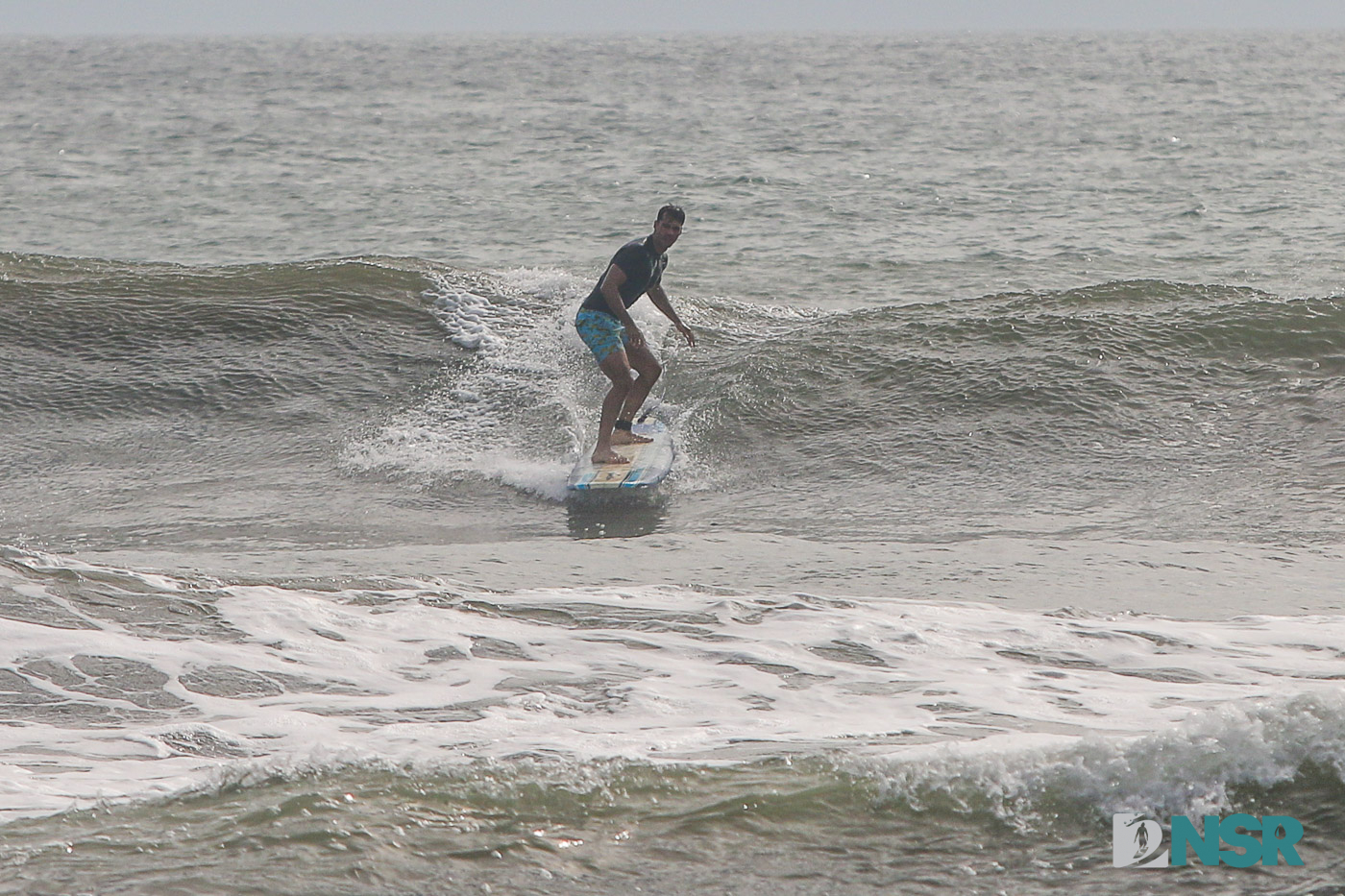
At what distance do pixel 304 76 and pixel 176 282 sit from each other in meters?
49.9

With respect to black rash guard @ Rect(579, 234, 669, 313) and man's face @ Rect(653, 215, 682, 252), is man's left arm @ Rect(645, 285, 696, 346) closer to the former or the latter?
black rash guard @ Rect(579, 234, 669, 313)

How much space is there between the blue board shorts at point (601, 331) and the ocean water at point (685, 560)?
1007mm

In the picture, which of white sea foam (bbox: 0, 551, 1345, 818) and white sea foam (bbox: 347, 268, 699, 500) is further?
white sea foam (bbox: 347, 268, 699, 500)

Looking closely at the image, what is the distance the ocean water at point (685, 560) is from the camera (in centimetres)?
420

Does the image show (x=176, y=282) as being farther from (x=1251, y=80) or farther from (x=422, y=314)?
(x=1251, y=80)

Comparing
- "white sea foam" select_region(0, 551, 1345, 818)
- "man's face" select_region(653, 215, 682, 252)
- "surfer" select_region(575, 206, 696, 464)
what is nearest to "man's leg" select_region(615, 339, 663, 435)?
"surfer" select_region(575, 206, 696, 464)

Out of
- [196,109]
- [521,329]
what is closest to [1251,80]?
[196,109]

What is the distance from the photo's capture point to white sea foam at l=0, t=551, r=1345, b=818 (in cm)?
450

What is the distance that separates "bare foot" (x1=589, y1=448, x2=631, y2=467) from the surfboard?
2cm

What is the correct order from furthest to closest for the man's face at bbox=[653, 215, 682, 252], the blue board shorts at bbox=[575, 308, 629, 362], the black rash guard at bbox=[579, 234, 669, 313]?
the blue board shorts at bbox=[575, 308, 629, 362] → the black rash guard at bbox=[579, 234, 669, 313] → the man's face at bbox=[653, 215, 682, 252]

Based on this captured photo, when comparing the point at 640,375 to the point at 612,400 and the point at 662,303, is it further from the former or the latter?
the point at 662,303

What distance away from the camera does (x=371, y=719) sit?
17.1 ft

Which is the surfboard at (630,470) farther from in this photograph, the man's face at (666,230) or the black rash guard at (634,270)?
the man's face at (666,230)

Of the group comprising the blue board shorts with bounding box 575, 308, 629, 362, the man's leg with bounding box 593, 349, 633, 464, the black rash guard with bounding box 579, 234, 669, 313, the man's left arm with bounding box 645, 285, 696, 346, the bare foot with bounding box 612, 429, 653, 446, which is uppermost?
the black rash guard with bounding box 579, 234, 669, 313
